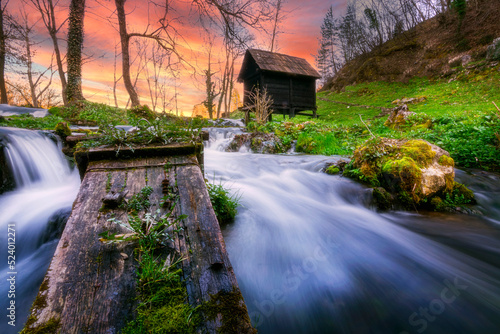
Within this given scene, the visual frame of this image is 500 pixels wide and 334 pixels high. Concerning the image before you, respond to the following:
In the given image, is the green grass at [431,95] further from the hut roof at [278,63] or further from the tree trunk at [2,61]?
the tree trunk at [2,61]

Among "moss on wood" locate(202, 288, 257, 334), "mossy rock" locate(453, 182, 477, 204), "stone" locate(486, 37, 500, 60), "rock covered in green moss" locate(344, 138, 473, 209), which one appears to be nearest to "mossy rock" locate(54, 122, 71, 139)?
"moss on wood" locate(202, 288, 257, 334)

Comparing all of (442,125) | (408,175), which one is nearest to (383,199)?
(408,175)

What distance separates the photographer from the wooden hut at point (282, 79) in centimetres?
1745

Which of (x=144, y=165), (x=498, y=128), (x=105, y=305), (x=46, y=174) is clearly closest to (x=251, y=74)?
(x=498, y=128)

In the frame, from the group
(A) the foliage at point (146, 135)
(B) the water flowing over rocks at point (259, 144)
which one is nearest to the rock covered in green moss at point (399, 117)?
(B) the water flowing over rocks at point (259, 144)

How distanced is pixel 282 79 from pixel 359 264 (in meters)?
17.8

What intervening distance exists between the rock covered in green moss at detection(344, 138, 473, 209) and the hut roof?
13.9 m

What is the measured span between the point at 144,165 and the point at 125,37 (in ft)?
42.0

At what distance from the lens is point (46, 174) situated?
13.6 ft

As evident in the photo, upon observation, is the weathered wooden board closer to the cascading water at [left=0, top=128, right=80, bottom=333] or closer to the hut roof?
the cascading water at [left=0, top=128, right=80, bottom=333]

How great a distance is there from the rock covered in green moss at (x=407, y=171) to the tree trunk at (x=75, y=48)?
1193 centimetres

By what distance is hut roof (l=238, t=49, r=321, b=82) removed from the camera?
56.2 feet

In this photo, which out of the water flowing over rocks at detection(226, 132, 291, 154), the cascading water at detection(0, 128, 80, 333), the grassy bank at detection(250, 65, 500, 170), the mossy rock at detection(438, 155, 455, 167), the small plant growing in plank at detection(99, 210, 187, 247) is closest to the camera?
the small plant growing in plank at detection(99, 210, 187, 247)

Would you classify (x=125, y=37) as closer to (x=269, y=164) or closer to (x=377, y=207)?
(x=269, y=164)
